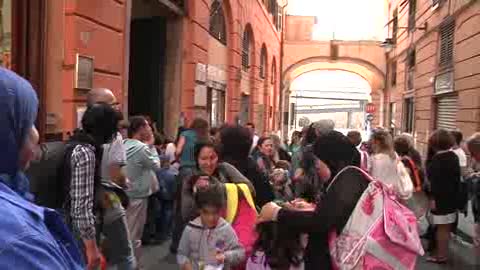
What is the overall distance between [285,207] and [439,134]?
452 centimetres

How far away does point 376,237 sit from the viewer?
10.2ft

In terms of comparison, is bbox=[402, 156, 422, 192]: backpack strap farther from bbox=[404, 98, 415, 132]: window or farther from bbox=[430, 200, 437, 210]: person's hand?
bbox=[404, 98, 415, 132]: window

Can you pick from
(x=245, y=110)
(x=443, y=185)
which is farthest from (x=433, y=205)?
(x=245, y=110)

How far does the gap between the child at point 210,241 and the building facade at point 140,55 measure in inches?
113

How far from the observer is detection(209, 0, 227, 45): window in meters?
15.2

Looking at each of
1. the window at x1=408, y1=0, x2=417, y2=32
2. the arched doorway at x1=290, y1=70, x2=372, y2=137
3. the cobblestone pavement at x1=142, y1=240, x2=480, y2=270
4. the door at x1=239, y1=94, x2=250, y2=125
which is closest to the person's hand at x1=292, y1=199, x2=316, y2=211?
the cobblestone pavement at x1=142, y1=240, x2=480, y2=270

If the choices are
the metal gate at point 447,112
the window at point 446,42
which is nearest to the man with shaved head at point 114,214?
the metal gate at point 447,112

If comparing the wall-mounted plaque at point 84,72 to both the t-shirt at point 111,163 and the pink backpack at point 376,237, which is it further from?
the pink backpack at point 376,237

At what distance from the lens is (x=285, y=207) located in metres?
3.56

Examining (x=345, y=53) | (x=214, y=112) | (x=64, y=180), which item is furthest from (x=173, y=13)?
(x=345, y=53)

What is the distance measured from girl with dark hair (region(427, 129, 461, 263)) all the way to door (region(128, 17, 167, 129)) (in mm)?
→ 5868

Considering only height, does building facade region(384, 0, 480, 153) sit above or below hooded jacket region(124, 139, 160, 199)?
above

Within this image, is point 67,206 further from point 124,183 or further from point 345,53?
point 345,53

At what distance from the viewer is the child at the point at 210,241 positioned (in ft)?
12.8
